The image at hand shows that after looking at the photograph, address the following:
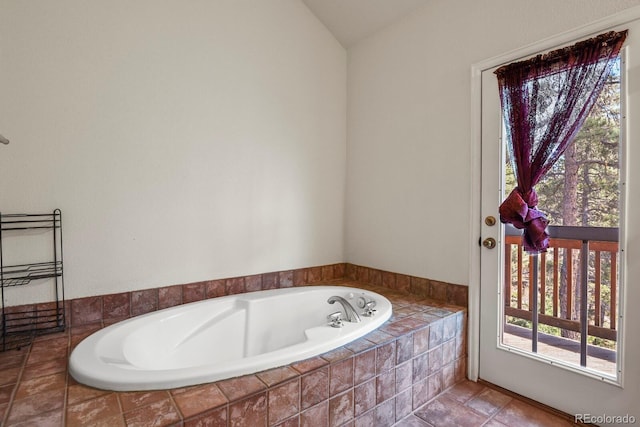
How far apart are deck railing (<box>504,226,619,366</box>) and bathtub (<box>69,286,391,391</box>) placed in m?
0.74

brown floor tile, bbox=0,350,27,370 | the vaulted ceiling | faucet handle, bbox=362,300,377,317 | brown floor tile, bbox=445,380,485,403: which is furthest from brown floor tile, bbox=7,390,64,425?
the vaulted ceiling

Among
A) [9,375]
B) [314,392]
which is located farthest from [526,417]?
[9,375]

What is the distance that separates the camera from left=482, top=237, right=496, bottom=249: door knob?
180cm

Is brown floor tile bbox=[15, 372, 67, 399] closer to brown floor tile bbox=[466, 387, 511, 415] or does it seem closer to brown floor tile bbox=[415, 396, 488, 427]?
brown floor tile bbox=[415, 396, 488, 427]

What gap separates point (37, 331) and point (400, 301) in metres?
1.90

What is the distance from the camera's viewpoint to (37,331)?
4.78ft

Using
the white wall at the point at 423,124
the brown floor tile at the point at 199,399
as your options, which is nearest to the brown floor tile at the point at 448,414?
the white wall at the point at 423,124

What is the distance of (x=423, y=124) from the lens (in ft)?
7.04

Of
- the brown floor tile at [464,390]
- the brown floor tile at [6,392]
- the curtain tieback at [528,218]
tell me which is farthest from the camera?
the brown floor tile at [464,390]

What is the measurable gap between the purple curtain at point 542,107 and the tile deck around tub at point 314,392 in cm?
69

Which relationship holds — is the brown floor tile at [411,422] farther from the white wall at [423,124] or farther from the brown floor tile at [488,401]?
the white wall at [423,124]

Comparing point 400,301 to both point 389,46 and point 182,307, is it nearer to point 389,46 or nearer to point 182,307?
point 182,307

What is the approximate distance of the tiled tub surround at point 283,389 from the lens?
3.00 ft

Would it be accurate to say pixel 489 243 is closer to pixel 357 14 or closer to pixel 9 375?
pixel 357 14
